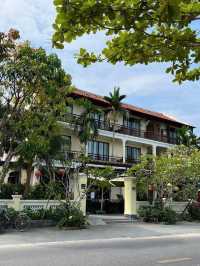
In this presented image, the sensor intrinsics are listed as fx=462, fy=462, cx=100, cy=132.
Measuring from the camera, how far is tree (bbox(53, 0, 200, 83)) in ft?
16.7

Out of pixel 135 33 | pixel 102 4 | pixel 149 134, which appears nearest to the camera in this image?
pixel 102 4

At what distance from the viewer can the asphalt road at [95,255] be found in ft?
36.4

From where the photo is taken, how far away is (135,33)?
5.78 meters

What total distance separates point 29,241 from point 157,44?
40.6ft

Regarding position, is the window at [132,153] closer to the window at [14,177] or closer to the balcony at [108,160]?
the balcony at [108,160]

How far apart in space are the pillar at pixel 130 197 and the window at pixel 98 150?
12.8 m

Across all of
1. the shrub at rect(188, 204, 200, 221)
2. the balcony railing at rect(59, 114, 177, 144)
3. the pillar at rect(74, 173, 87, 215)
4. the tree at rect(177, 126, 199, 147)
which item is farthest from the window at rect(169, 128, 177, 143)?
the pillar at rect(74, 173, 87, 215)

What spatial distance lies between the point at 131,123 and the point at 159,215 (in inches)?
857

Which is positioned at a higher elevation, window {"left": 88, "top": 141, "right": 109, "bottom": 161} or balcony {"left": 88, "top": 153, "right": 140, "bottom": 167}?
window {"left": 88, "top": 141, "right": 109, "bottom": 161}

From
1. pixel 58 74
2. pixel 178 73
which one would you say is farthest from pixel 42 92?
pixel 178 73

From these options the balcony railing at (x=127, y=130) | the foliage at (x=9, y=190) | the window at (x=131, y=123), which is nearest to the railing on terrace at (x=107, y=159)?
the balcony railing at (x=127, y=130)

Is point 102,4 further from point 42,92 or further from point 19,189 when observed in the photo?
point 19,189

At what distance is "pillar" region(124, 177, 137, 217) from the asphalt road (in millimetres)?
13967

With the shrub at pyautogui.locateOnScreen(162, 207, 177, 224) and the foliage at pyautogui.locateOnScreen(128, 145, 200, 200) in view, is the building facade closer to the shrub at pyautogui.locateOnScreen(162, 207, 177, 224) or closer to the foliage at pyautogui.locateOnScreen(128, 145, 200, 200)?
the foliage at pyautogui.locateOnScreen(128, 145, 200, 200)
